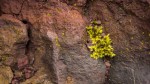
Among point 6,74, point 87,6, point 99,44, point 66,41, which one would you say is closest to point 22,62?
point 6,74

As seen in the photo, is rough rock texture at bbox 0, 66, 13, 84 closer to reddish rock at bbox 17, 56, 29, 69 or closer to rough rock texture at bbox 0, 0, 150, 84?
rough rock texture at bbox 0, 0, 150, 84

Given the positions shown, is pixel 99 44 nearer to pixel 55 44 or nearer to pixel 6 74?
pixel 55 44

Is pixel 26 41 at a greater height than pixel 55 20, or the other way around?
pixel 55 20

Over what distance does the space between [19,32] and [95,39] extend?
1345 millimetres

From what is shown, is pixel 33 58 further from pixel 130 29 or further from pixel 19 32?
pixel 130 29

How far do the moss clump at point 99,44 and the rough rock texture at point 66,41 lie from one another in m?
0.09

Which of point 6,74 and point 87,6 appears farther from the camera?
point 87,6

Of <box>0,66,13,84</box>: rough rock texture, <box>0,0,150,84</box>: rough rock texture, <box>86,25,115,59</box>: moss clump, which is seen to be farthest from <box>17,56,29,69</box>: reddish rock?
<box>86,25,115,59</box>: moss clump

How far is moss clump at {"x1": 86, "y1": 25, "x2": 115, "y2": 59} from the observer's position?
3861mm

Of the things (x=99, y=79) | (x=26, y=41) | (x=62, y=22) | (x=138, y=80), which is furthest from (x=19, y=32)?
(x=138, y=80)

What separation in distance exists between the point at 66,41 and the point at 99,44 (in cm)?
59

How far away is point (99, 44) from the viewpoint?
3.88 m

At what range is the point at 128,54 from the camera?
12.5ft

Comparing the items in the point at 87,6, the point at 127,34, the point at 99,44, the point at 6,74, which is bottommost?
the point at 6,74
